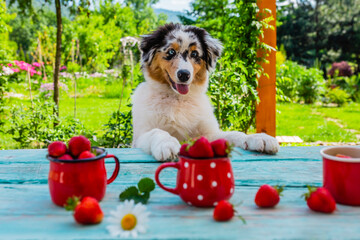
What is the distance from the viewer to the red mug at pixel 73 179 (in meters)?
0.96

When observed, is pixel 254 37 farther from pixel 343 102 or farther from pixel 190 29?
pixel 343 102

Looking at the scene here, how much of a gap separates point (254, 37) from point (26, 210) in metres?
3.00

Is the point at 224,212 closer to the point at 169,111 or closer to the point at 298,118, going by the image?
the point at 169,111

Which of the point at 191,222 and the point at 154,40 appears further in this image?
the point at 154,40

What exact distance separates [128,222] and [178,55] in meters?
1.83

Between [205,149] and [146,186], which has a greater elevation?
[205,149]

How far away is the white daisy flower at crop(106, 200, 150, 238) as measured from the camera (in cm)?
80

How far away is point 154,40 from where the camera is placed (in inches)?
103

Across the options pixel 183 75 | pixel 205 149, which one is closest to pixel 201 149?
pixel 205 149

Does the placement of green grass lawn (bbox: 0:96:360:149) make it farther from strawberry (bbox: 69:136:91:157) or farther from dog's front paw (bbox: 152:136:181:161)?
strawberry (bbox: 69:136:91:157)

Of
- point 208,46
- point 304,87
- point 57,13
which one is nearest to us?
point 208,46

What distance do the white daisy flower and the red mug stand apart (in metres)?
0.16

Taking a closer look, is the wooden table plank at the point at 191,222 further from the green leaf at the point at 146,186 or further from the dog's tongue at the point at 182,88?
the dog's tongue at the point at 182,88

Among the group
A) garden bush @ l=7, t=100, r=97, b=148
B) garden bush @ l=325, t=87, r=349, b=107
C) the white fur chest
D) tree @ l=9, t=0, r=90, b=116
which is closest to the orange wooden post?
the white fur chest
